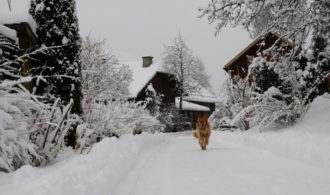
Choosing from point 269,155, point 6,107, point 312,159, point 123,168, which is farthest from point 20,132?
point 269,155

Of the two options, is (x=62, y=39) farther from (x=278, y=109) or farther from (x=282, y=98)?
(x=282, y=98)

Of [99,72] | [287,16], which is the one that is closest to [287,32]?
[287,16]

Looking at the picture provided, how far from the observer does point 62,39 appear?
41.4ft

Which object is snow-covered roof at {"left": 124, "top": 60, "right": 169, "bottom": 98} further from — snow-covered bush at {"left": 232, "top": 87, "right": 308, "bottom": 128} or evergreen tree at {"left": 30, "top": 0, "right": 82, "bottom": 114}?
evergreen tree at {"left": 30, "top": 0, "right": 82, "bottom": 114}

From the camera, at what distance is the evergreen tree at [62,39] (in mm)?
12344

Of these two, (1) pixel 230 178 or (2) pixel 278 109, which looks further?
(2) pixel 278 109

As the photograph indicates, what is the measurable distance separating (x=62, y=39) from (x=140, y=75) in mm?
35215

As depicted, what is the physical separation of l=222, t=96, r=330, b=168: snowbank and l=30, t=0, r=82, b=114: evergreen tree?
21.4ft

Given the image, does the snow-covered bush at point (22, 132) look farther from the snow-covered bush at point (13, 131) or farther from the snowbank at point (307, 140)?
the snowbank at point (307, 140)

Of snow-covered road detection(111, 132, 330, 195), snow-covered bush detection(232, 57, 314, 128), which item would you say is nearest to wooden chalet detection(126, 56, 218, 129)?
snow-covered bush detection(232, 57, 314, 128)

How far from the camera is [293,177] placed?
6863mm

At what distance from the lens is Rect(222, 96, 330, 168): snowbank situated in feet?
28.0

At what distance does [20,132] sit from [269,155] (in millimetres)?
7036

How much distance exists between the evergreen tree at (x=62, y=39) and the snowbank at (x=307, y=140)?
653 centimetres
